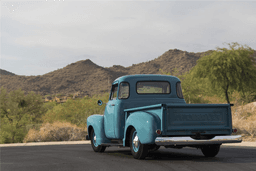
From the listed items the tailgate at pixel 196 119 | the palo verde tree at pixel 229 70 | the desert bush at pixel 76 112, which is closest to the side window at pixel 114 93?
the tailgate at pixel 196 119

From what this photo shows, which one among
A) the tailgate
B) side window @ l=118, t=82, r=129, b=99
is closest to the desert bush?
side window @ l=118, t=82, r=129, b=99

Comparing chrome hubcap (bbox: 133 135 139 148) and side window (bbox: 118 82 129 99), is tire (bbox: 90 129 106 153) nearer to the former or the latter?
side window (bbox: 118 82 129 99)

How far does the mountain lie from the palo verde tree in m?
38.4

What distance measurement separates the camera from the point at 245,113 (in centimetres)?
2038

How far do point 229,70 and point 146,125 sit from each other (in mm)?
26776

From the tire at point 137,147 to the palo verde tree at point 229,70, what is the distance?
989 inches

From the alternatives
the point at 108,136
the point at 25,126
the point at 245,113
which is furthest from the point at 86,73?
the point at 108,136

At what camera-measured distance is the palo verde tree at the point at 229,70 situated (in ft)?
109

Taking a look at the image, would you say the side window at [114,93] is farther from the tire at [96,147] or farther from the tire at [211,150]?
the tire at [211,150]

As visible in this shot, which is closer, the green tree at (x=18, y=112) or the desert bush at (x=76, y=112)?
the green tree at (x=18, y=112)

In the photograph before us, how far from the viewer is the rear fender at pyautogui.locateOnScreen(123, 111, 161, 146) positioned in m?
8.13

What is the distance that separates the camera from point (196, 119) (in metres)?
8.45

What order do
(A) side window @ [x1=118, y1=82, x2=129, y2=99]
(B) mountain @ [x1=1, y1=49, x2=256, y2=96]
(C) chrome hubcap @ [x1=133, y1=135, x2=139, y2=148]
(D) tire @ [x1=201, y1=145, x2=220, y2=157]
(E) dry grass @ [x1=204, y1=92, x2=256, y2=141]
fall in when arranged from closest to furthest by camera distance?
(C) chrome hubcap @ [x1=133, y1=135, x2=139, y2=148] → (D) tire @ [x1=201, y1=145, x2=220, y2=157] → (A) side window @ [x1=118, y1=82, x2=129, y2=99] → (E) dry grass @ [x1=204, y1=92, x2=256, y2=141] → (B) mountain @ [x1=1, y1=49, x2=256, y2=96]

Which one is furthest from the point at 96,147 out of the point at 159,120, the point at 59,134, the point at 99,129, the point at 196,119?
the point at 59,134
